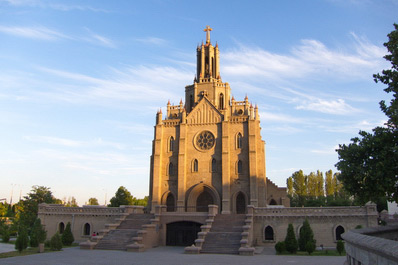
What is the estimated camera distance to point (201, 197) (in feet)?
145

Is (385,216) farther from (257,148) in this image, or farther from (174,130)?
(174,130)

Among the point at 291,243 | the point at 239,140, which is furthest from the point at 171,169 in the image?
the point at 291,243

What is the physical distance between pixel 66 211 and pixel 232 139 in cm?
2101

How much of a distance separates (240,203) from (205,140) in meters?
8.78

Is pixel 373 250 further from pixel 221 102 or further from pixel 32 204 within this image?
pixel 32 204

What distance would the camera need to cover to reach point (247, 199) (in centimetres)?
4153

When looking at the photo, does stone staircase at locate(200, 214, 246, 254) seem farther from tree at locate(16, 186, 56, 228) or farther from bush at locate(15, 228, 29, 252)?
tree at locate(16, 186, 56, 228)

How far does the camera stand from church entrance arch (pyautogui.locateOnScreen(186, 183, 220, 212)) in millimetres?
42594

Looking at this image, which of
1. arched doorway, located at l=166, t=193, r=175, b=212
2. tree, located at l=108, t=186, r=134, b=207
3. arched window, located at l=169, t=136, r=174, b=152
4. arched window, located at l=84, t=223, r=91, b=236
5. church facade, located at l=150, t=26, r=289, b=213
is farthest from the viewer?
tree, located at l=108, t=186, r=134, b=207

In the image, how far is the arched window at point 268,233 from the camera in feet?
115

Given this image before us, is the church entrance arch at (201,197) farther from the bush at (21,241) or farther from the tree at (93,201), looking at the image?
the tree at (93,201)

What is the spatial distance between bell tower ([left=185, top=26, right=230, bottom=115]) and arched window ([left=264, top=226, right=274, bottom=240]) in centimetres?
1567

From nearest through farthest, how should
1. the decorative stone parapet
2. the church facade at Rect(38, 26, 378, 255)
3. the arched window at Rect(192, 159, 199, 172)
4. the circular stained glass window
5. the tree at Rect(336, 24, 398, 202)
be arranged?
1. the decorative stone parapet
2. the tree at Rect(336, 24, 398, 202)
3. the church facade at Rect(38, 26, 378, 255)
4. the arched window at Rect(192, 159, 199, 172)
5. the circular stained glass window

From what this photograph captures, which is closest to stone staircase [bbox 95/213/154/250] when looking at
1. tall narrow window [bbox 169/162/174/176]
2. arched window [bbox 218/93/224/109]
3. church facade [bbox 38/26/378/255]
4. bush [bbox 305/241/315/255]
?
church facade [bbox 38/26/378/255]
